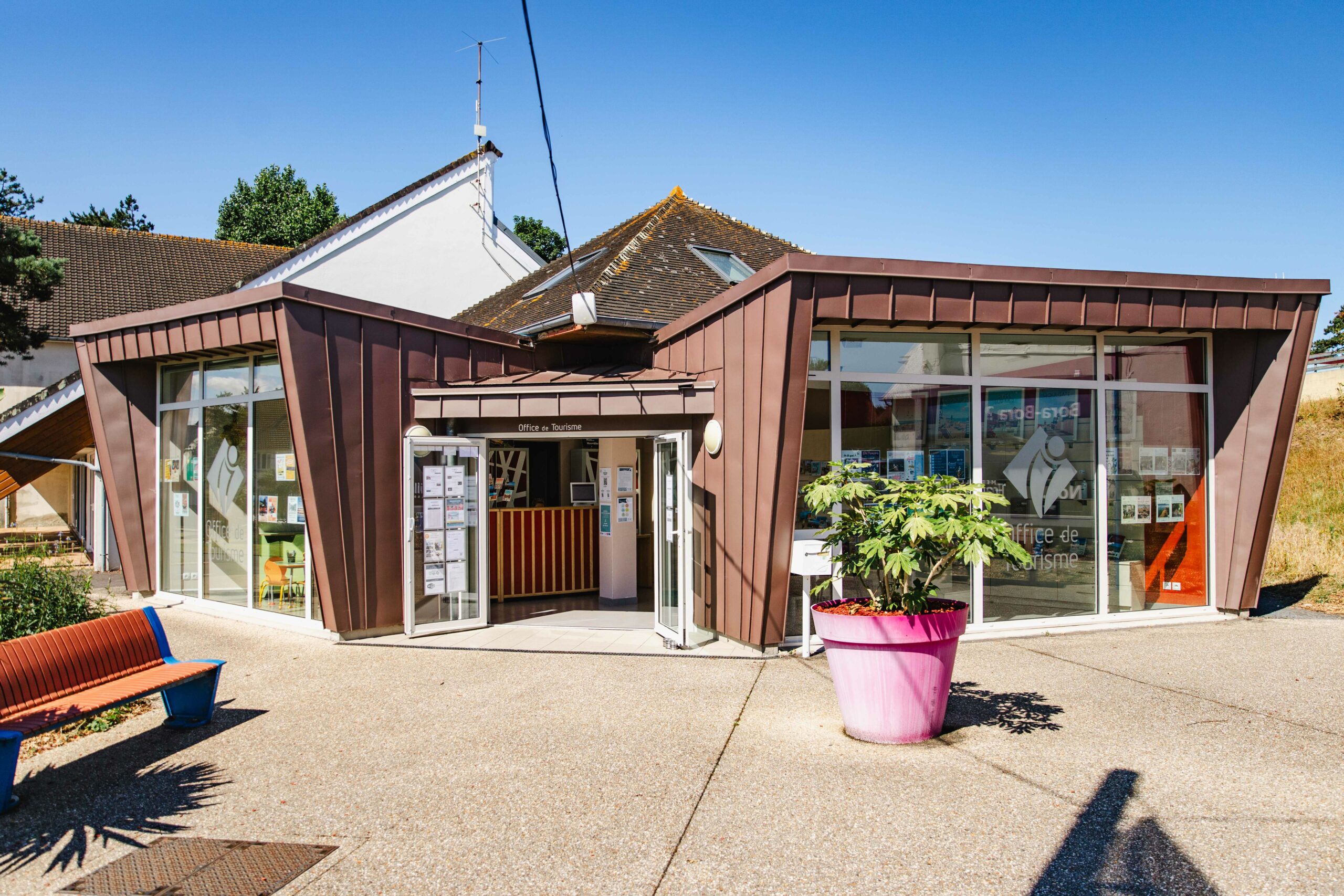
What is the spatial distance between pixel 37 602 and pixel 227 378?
10.9 feet

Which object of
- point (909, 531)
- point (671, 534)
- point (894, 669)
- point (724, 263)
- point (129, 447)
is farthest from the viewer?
point (724, 263)

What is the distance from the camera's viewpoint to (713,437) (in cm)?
803

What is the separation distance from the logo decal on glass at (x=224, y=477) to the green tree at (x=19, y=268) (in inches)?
103

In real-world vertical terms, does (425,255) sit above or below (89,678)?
above

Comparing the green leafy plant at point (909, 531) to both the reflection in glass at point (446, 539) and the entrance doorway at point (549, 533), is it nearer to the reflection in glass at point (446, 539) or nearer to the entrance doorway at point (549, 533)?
the entrance doorway at point (549, 533)

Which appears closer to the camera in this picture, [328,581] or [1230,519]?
[328,581]

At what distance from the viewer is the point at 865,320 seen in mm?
7488

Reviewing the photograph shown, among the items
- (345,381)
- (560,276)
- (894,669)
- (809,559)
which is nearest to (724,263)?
(560,276)

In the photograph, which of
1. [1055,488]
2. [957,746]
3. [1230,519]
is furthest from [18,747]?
[1230,519]

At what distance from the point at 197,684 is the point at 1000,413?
691 centimetres

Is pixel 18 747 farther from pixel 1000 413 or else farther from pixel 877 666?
pixel 1000 413

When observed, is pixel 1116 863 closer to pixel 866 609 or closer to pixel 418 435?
pixel 866 609

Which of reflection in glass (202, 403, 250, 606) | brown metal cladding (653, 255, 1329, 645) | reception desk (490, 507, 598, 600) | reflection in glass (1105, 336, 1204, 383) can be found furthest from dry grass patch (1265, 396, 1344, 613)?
reflection in glass (202, 403, 250, 606)

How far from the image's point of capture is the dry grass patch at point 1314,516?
10.7m
